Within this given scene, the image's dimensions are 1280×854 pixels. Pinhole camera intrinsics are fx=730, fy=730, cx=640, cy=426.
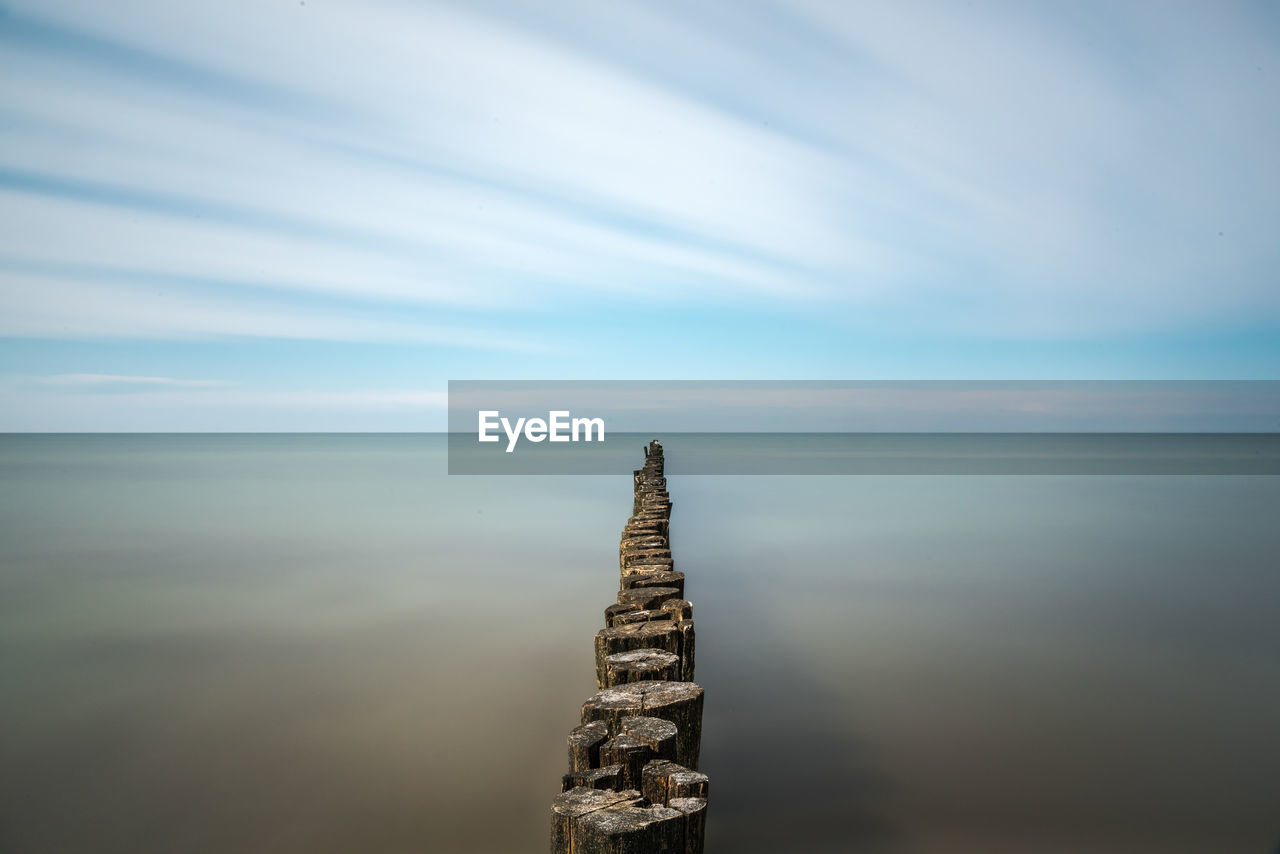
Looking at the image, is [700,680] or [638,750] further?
[700,680]

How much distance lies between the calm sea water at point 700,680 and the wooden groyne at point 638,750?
1.22 metres

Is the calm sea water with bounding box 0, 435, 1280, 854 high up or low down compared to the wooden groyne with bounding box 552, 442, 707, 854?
down

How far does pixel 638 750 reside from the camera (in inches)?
96.9

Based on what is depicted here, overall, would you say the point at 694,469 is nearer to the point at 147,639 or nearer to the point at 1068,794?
the point at 147,639

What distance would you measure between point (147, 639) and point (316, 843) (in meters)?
5.01

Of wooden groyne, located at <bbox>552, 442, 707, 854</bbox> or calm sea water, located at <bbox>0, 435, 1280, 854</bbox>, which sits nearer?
wooden groyne, located at <bbox>552, 442, 707, 854</bbox>

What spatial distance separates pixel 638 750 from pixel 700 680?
369 cm

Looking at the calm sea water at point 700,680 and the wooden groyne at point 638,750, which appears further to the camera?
the calm sea water at point 700,680

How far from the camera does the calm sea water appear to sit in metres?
3.97

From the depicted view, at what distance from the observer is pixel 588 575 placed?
10.1m

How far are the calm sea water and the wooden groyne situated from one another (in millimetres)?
1222

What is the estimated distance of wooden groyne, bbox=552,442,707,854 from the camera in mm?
2064

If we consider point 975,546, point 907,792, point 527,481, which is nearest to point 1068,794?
point 907,792

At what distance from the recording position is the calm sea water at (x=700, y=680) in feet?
13.0
